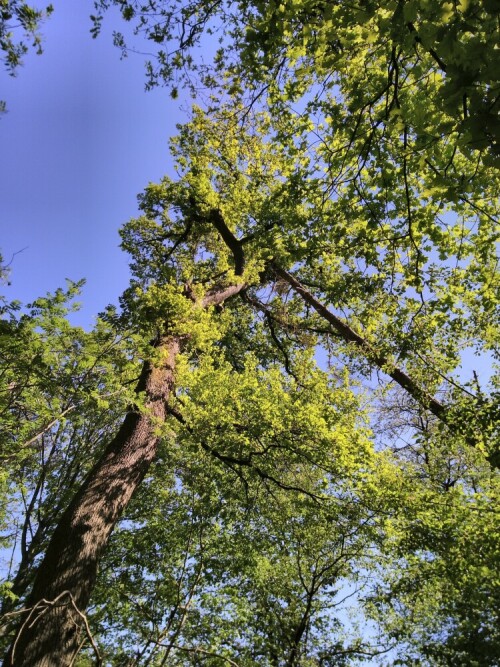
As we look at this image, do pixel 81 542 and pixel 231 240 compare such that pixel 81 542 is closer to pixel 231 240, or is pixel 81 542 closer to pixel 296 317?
pixel 231 240

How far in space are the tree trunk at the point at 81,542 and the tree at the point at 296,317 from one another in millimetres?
16

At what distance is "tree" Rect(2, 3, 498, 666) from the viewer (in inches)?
133

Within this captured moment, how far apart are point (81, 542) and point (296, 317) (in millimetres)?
7899

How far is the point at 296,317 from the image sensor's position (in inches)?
425

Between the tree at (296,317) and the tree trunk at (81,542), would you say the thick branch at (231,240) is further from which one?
the tree trunk at (81,542)

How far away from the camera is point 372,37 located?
2617 mm

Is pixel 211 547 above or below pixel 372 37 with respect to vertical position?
below

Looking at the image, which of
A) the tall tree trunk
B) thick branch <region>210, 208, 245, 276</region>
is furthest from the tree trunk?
thick branch <region>210, 208, 245, 276</region>

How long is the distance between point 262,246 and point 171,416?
3103mm

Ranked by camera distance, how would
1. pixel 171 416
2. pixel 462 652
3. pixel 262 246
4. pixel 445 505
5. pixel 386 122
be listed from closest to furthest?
pixel 386 122 → pixel 262 246 → pixel 445 505 → pixel 171 416 → pixel 462 652

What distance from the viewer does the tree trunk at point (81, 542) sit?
3.16 metres

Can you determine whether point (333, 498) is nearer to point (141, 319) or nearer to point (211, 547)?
point (211, 547)

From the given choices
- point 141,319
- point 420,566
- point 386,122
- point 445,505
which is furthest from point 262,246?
point 420,566

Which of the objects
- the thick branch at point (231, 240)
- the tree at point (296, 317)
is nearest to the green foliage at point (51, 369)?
the tree at point (296, 317)
